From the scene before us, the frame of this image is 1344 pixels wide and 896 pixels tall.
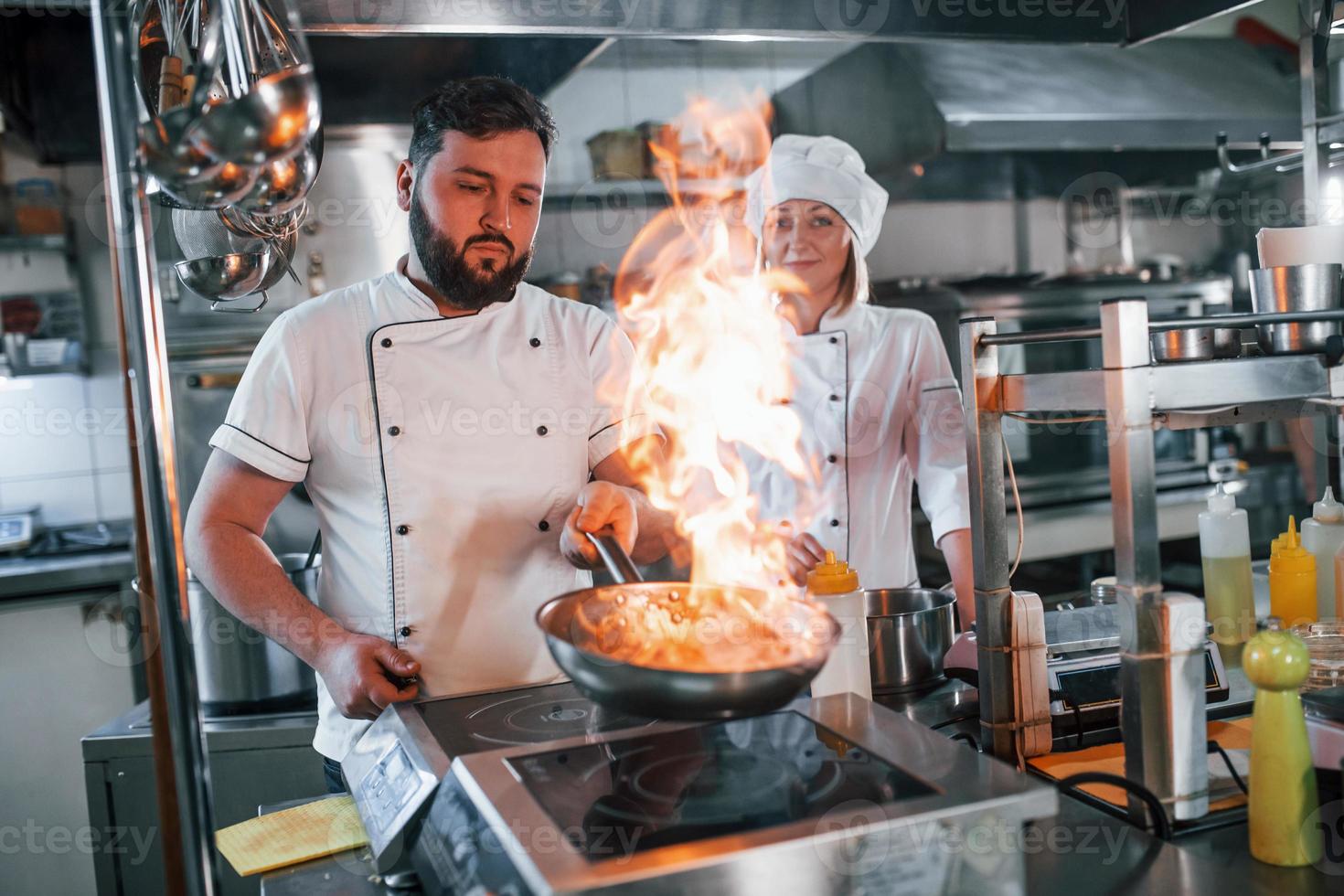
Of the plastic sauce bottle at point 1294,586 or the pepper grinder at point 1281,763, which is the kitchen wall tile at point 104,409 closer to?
the plastic sauce bottle at point 1294,586

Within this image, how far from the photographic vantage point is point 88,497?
3.83 meters

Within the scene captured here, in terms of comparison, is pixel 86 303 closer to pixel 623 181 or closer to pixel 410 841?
pixel 623 181

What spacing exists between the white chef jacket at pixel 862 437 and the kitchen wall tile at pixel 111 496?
2.50 meters

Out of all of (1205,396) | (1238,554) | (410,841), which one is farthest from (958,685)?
(410,841)

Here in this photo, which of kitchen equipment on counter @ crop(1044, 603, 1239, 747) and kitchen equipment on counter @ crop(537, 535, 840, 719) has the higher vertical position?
kitchen equipment on counter @ crop(537, 535, 840, 719)

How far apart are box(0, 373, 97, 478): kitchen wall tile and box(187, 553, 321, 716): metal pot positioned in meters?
2.00

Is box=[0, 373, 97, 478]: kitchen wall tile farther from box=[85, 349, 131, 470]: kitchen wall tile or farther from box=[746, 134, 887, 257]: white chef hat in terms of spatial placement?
box=[746, 134, 887, 257]: white chef hat

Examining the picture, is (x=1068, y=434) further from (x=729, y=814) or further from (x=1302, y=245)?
(x=729, y=814)

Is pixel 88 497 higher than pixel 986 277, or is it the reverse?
pixel 986 277

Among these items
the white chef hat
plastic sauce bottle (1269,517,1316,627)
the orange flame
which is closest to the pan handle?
the orange flame

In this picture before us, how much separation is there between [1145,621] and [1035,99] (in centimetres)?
314

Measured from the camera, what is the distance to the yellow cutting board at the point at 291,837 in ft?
3.62

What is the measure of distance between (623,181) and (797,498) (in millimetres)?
1784

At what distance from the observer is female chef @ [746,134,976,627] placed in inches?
102
